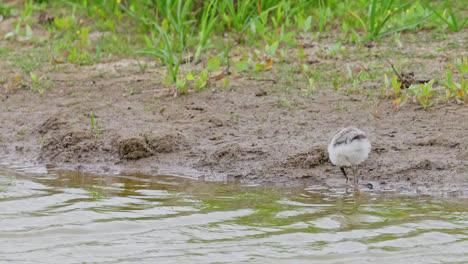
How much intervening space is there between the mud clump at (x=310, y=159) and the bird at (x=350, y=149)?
1.48 ft

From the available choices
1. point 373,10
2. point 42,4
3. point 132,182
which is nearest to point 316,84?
point 373,10

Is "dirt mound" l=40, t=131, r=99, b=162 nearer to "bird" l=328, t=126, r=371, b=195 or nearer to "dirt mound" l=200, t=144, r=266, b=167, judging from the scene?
"dirt mound" l=200, t=144, r=266, b=167

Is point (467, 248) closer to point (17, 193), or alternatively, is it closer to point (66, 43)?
point (17, 193)

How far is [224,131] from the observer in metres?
6.76

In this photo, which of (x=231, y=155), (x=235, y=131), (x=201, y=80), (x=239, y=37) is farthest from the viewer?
(x=239, y=37)

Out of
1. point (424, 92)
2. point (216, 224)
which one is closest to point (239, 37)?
point (424, 92)

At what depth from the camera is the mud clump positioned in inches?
235

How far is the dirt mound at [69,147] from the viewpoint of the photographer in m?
6.68

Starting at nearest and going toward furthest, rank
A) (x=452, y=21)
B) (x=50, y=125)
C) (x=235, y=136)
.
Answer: (x=235, y=136) → (x=50, y=125) → (x=452, y=21)

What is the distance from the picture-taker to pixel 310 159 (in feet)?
19.6

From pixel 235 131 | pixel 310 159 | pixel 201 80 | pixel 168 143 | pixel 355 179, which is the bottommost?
pixel 355 179

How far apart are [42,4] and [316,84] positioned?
5394 millimetres

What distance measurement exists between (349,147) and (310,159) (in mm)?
769

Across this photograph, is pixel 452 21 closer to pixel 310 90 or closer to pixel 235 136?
pixel 310 90
